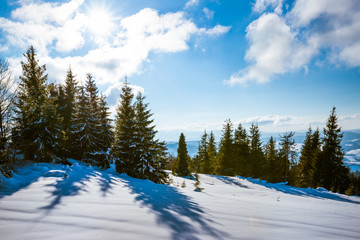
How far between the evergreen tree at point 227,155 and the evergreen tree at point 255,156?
410 cm

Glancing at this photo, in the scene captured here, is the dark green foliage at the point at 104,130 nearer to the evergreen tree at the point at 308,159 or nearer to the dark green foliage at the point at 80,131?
the dark green foliage at the point at 80,131

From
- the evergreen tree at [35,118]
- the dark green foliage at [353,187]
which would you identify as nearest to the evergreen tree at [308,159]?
the dark green foliage at [353,187]

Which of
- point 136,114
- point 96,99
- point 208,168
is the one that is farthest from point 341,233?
point 208,168

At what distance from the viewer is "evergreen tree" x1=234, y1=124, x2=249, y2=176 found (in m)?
31.2

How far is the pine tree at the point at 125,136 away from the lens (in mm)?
13953

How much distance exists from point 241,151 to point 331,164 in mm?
13449

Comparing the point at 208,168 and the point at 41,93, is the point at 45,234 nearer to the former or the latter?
the point at 41,93

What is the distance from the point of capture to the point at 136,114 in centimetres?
1541

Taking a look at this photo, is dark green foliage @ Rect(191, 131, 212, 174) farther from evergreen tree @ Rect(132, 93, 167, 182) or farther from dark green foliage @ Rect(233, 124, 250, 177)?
evergreen tree @ Rect(132, 93, 167, 182)

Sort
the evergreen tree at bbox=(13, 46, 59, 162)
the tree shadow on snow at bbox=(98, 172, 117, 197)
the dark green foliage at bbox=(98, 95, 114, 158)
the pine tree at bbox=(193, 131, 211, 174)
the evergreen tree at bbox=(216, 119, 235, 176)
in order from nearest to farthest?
the tree shadow on snow at bbox=(98, 172, 117, 197), the evergreen tree at bbox=(13, 46, 59, 162), the dark green foliage at bbox=(98, 95, 114, 158), the evergreen tree at bbox=(216, 119, 235, 176), the pine tree at bbox=(193, 131, 211, 174)

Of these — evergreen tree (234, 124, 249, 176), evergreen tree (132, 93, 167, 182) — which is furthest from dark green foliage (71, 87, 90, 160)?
evergreen tree (234, 124, 249, 176)

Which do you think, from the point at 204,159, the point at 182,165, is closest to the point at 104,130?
the point at 182,165

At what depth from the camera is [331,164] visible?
23062 mm

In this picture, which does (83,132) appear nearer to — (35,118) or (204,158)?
(35,118)
